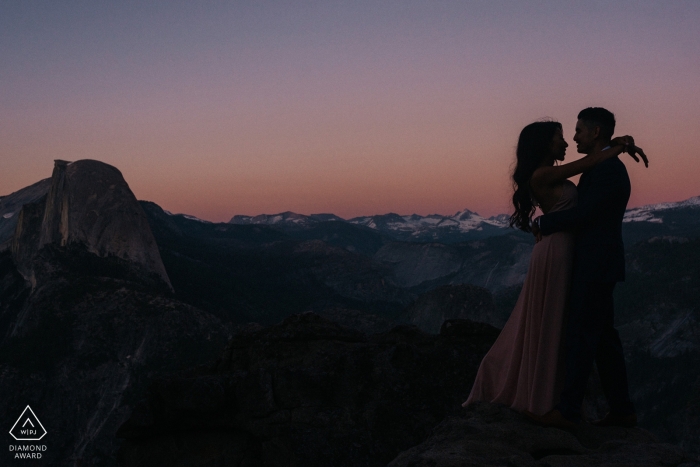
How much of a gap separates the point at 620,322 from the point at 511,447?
225ft

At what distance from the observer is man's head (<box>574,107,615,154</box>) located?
6.11 meters

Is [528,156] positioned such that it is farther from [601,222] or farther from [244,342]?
[244,342]

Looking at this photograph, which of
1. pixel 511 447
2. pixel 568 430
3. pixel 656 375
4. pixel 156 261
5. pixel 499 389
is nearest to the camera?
pixel 511 447

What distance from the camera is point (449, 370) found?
8.71m

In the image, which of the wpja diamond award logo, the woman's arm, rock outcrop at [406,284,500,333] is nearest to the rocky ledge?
the woman's arm

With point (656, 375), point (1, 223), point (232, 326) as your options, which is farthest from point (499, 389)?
point (1, 223)

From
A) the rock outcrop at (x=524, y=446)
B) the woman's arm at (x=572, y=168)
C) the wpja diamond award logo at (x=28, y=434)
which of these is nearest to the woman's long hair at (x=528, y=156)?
the woman's arm at (x=572, y=168)

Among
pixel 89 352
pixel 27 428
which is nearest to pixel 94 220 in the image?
pixel 89 352

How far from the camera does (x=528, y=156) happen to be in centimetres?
632

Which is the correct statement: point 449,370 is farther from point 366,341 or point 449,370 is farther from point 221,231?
point 221,231

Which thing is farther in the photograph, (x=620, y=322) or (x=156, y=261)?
(x=620, y=322)

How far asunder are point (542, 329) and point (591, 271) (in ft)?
2.51

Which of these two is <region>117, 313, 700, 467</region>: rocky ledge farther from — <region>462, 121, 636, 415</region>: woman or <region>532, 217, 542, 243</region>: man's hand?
<region>532, 217, 542, 243</region>: man's hand

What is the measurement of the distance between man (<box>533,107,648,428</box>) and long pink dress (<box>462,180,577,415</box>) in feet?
0.33
